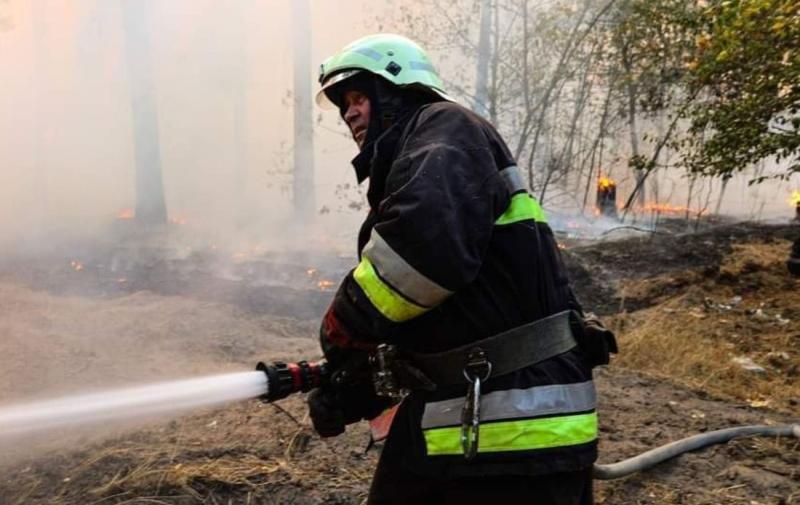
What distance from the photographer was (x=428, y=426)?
5.57 ft

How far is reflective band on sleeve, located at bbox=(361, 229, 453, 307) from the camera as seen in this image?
4.90 feet

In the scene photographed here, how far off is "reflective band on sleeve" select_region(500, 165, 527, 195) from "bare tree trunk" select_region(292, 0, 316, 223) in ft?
44.6

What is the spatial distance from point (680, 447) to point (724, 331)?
3.20 metres

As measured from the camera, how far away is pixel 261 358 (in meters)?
5.16

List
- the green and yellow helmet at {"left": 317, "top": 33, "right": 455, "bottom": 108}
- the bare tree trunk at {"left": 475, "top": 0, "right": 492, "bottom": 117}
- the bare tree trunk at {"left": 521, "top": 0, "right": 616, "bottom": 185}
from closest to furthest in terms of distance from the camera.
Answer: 1. the green and yellow helmet at {"left": 317, "top": 33, "right": 455, "bottom": 108}
2. the bare tree trunk at {"left": 521, "top": 0, "right": 616, "bottom": 185}
3. the bare tree trunk at {"left": 475, "top": 0, "right": 492, "bottom": 117}

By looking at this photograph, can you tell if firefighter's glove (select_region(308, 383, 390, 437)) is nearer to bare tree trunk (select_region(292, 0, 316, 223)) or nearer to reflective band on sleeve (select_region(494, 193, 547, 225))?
reflective band on sleeve (select_region(494, 193, 547, 225))

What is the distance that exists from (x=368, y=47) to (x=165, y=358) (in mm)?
3869

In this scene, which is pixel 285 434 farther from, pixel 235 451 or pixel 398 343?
pixel 398 343

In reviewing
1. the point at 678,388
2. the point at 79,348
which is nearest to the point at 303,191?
the point at 79,348


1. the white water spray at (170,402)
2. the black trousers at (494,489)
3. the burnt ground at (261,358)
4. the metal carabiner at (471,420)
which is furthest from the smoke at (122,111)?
the metal carabiner at (471,420)

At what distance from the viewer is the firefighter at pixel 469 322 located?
58.9 inches

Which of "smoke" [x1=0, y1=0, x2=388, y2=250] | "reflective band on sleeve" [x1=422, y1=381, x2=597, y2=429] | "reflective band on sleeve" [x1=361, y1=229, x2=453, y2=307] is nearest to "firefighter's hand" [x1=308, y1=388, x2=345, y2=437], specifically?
"reflective band on sleeve" [x1=422, y1=381, x2=597, y2=429]

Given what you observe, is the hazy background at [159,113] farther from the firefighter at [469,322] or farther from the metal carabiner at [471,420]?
the metal carabiner at [471,420]

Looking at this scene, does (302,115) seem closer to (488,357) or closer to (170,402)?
(170,402)
